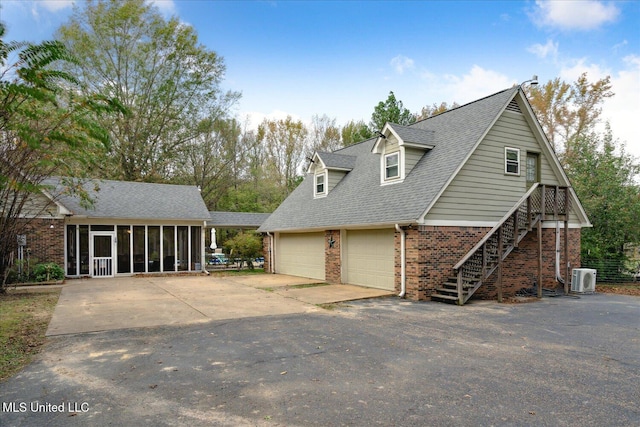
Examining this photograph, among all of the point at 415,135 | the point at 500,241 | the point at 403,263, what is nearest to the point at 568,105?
the point at 415,135

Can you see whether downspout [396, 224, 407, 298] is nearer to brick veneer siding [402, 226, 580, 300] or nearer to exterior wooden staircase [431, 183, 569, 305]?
brick veneer siding [402, 226, 580, 300]

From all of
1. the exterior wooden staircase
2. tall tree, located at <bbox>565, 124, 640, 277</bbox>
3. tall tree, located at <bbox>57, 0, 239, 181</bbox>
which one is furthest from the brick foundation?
tall tree, located at <bbox>57, 0, 239, 181</bbox>

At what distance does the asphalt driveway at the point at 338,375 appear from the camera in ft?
13.6

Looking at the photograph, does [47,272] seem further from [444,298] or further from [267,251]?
[444,298]

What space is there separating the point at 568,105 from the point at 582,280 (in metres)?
18.6

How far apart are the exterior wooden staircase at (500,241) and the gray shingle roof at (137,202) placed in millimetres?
13832

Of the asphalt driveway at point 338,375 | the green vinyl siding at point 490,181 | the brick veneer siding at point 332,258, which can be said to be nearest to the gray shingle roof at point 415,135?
the green vinyl siding at point 490,181

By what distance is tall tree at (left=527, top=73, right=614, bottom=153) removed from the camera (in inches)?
1024

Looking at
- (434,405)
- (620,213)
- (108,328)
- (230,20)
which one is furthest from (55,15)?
(620,213)

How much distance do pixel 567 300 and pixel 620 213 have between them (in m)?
7.82

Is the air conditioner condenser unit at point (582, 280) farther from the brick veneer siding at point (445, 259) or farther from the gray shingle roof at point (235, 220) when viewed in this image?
the gray shingle roof at point (235, 220)

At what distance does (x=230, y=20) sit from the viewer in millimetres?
18797

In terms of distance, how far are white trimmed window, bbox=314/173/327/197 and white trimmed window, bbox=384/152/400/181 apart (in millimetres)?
4317

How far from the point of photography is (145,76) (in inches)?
1126
